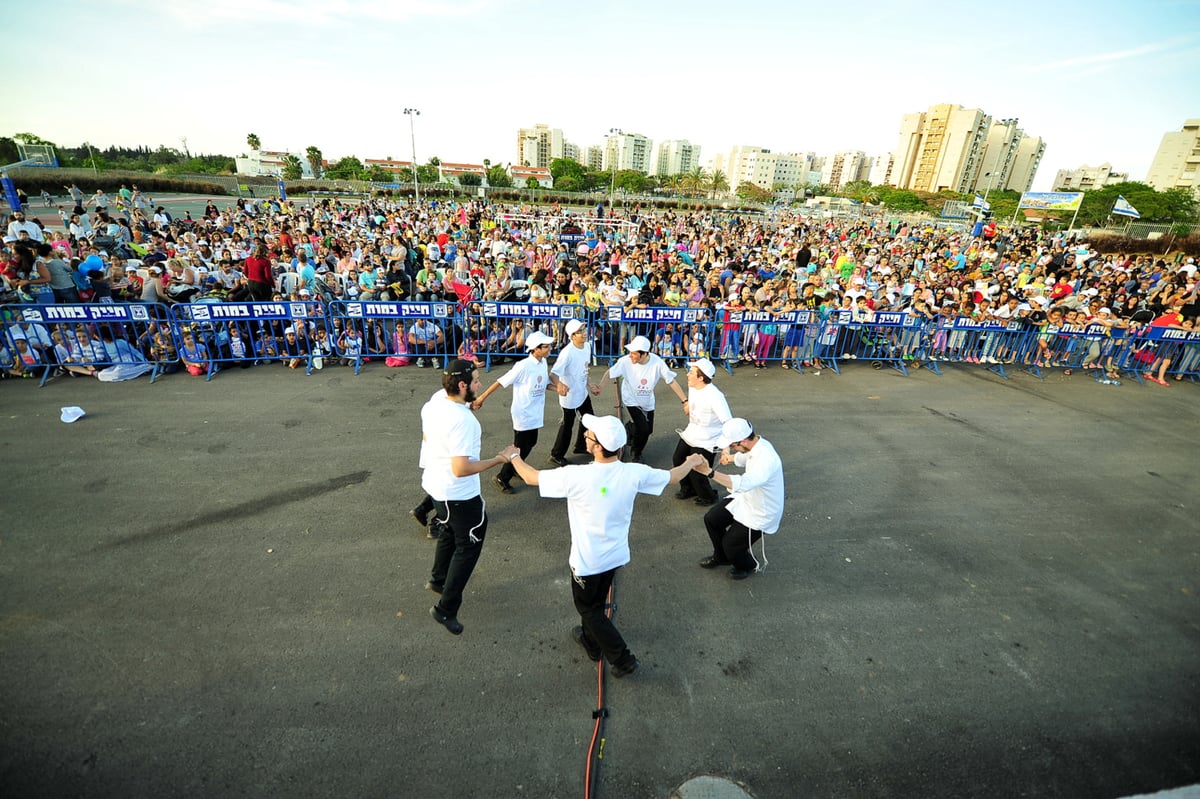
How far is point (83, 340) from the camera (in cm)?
829

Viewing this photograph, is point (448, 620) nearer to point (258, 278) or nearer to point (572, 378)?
point (572, 378)

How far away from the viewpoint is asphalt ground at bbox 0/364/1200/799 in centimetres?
306

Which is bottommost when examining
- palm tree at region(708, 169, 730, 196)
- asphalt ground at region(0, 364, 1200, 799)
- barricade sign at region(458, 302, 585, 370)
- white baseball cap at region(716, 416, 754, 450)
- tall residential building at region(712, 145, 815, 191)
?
asphalt ground at region(0, 364, 1200, 799)

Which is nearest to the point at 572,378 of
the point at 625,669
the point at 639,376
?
the point at 639,376

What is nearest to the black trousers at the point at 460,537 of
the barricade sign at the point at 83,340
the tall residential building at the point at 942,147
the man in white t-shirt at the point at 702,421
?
the man in white t-shirt at the point at 702,421

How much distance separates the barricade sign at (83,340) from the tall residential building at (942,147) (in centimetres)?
15154

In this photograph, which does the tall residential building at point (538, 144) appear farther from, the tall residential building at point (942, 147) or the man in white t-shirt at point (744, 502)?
the man in white t-shirt at point (744, 502)

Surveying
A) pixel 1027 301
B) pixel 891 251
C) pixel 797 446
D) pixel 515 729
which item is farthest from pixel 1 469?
pixel 891 251

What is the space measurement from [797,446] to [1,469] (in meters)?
9.98

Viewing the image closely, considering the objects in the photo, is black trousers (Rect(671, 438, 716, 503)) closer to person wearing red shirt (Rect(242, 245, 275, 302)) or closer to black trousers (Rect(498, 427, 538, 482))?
black trousers (Rect(498, 427, 538, 482))

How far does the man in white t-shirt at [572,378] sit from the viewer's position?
5719 mm

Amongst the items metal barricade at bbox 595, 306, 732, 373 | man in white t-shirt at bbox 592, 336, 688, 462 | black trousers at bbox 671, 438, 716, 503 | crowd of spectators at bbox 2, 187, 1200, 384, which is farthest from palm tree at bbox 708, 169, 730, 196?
black trousers at bbox 671, 438, 716, 503

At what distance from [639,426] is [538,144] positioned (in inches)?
7745

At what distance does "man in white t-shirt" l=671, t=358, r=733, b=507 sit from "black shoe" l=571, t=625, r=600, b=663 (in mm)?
1918
